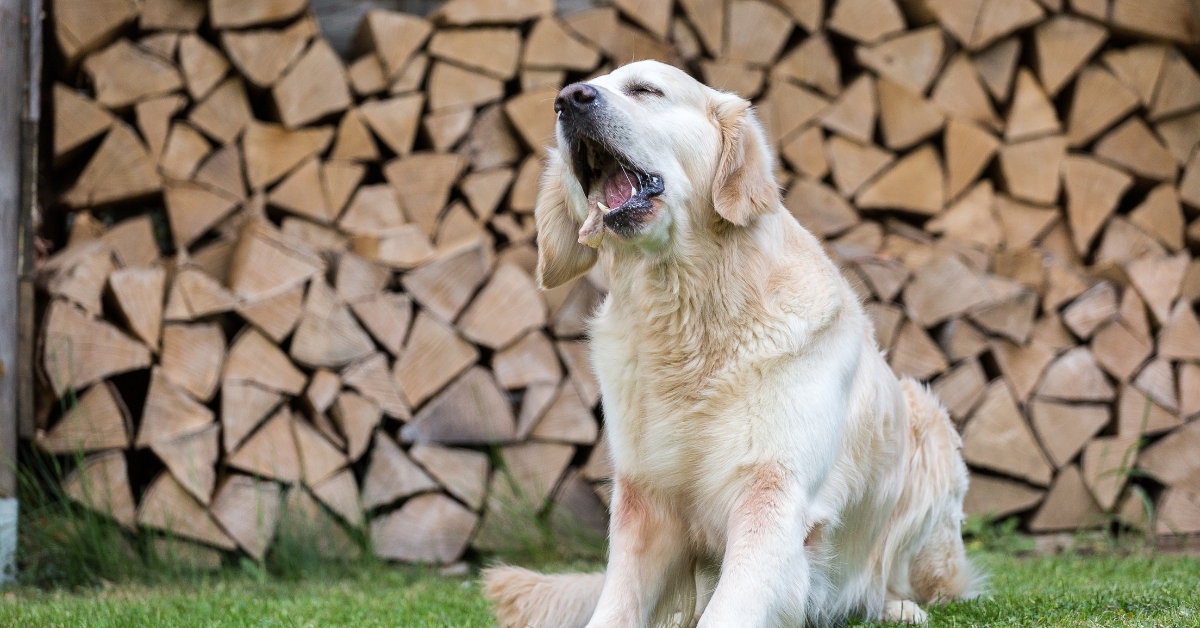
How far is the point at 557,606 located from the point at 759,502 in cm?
71

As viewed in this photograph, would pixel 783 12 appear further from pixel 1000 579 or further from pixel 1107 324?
pixel 1000 579

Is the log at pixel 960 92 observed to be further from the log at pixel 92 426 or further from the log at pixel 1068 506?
the log at pixel 92 426

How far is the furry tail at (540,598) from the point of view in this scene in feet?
8.73

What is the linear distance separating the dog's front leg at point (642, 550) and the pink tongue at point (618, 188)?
0.68 metres

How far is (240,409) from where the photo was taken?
3.99 metres

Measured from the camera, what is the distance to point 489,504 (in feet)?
14.1

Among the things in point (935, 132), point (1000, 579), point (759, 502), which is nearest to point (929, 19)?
point (935, 132)

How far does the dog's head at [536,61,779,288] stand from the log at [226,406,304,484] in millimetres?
1983

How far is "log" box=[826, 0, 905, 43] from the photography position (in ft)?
16.0

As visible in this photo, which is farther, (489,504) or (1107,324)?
(1107,324)

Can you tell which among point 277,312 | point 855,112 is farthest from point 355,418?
point 855,112

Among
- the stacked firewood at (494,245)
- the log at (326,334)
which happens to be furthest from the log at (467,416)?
the log at (326,334)

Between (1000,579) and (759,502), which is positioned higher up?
(759,502)

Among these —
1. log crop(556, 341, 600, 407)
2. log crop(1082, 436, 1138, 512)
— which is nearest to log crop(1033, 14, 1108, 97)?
log crop(1082, 436, 1138, 512)
